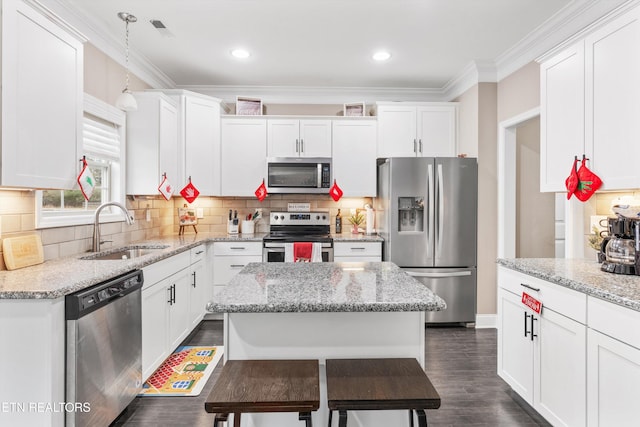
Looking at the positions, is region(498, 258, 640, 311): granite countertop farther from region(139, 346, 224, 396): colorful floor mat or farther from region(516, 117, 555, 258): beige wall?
region(139, 346, 224, 396): colorful floor mat

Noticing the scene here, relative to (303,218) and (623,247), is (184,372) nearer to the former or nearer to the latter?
(303,218)

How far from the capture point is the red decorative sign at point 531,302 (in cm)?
204

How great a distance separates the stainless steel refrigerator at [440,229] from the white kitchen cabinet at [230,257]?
1.49 metres

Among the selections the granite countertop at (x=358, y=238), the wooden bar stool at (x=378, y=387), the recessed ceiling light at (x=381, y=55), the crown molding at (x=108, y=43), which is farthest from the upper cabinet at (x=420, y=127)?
the wooden bar stool at (x=378, y=387)

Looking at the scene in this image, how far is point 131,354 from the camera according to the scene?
Answer: 2.17 m

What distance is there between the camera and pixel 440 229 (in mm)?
3783

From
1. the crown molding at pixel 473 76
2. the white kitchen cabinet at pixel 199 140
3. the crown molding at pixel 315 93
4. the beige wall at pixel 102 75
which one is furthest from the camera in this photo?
the crown molding at pixel 315 93

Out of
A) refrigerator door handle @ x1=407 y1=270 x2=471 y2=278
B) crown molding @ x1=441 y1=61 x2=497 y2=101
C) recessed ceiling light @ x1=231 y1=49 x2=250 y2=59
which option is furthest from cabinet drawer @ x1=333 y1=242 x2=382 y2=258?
recessed ceiling light @ x1=231 y1=49 x2=250 y2=59

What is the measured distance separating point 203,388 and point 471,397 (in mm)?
1831

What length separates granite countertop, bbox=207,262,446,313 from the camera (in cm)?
139

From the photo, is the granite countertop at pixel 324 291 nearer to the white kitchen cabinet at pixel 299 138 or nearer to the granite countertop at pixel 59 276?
the granite countertop at pixel 59 276

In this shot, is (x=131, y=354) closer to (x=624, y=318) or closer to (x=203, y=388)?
(x=203, y=388)

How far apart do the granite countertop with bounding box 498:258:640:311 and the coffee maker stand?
48mm

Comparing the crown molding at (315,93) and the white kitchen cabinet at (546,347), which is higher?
the crown molding at (315,93)
